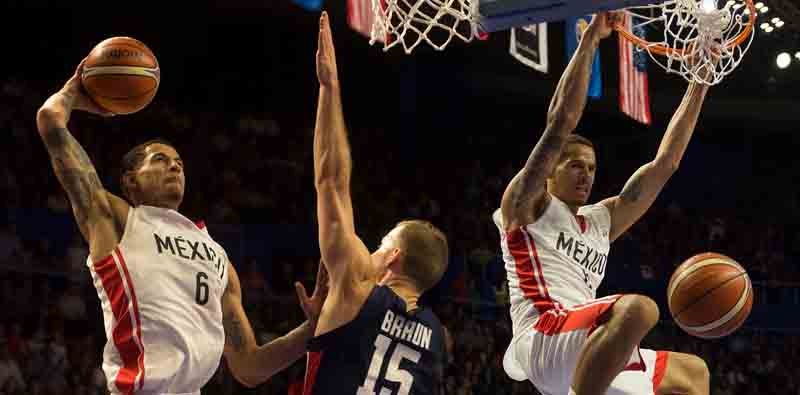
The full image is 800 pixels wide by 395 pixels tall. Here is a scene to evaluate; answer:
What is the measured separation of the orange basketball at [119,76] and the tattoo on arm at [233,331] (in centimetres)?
84

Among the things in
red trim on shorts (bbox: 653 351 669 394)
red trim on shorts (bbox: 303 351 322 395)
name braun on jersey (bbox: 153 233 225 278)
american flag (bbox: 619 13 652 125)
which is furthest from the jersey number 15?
american flag (bbox: 619 13 652 125)

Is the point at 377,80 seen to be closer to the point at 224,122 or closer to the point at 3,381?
the point at 224,122

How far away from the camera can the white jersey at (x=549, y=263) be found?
4277 mm

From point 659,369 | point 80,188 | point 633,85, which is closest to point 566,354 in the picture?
point 659,369

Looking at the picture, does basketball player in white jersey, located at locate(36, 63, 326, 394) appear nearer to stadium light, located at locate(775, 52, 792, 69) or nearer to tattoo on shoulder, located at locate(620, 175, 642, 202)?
tattoo on shoulder, located at locate(620, 175, 642, 202)

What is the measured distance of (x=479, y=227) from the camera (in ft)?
45.0

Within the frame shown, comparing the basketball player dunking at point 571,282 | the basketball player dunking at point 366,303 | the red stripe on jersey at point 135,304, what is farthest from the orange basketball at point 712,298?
the red stripe on jersey at point 135,304

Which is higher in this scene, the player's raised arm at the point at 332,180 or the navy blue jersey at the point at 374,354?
the player's raised arm at the point at 332,180

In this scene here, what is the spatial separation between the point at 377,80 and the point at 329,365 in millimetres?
11973

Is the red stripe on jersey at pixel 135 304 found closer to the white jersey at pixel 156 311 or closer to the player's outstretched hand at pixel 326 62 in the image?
the white jersey at pixel 156 311

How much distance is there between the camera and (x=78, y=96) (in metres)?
3.81

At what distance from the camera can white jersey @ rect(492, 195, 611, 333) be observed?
4.28m

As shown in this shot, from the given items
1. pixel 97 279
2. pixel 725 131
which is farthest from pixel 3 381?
pixel 725 131

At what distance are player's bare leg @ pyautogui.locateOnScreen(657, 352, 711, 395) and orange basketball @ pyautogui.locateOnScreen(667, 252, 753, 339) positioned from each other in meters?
0.21
